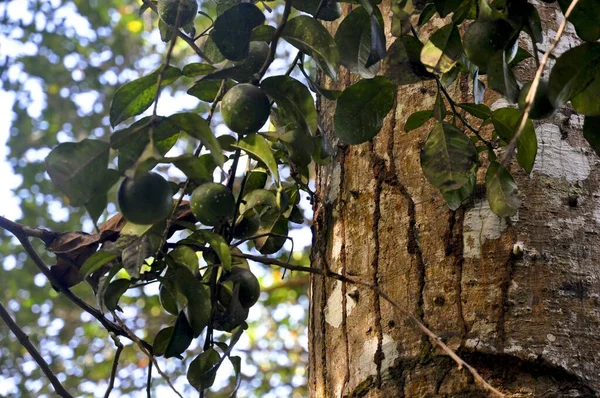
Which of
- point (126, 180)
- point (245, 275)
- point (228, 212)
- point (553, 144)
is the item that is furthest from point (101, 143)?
point (553, 144)

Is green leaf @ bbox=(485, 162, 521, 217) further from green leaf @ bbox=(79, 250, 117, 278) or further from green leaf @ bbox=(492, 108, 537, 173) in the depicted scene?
green leaf @ bbox=(79, 250, 117, 278)

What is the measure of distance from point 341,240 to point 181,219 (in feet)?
0.83

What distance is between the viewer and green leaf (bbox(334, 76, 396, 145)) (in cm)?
99

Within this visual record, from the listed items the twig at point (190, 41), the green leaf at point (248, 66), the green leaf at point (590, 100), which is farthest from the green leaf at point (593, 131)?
the twig at point (190, 41)

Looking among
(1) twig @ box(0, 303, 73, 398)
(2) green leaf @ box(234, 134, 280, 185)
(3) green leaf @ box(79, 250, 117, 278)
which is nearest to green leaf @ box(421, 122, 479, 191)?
(2) green leaf @ box(234, 134, 280, 185)

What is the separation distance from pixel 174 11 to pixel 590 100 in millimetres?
556

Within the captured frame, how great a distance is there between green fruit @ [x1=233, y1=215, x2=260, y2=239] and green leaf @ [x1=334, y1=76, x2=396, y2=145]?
0.70 ft

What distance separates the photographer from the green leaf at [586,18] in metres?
0.82

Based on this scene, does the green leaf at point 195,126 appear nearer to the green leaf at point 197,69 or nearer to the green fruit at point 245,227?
the green leaf at point 197,69

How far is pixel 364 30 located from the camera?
3.24 ft

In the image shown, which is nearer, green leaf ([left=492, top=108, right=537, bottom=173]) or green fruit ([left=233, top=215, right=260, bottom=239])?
green leaf ([left=492, top=108, right=537, bottom=173])

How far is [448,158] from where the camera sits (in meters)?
0.94

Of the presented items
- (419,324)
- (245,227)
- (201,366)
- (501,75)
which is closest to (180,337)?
(201,366)

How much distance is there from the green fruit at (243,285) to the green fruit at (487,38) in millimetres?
414
